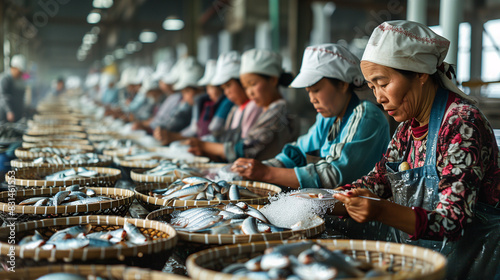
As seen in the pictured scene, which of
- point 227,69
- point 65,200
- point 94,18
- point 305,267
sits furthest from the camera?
point 94,18

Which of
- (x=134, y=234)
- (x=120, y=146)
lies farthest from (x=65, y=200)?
(x=120, y=146)

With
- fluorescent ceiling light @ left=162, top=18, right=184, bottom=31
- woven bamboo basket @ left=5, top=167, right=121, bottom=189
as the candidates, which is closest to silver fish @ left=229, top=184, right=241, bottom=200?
woven bamboo basket @ left=5, top=167, right=121, bottom=189

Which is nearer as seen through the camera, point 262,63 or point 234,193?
point 234,193

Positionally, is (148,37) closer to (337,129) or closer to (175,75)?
(175,75)

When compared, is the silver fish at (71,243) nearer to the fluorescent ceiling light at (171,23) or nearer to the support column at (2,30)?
the support column at (2,30)

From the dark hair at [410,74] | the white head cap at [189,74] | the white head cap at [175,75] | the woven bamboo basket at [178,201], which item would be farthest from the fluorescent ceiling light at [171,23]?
the dark hair at [410,74]

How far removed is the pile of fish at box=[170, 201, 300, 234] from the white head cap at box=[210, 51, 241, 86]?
2.83m

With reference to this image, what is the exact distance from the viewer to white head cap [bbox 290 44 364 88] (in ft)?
8.69

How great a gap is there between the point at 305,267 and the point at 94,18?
1375cm

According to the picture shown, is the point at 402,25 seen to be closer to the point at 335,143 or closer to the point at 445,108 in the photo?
the point at 445,108

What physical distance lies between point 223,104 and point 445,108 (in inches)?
138

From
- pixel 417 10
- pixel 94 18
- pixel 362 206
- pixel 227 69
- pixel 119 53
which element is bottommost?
pixel 362 206

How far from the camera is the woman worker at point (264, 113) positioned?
145 inches

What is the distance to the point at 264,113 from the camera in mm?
3744
